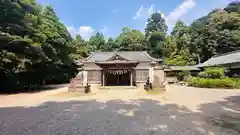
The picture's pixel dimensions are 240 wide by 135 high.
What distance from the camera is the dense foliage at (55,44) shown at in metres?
13.1

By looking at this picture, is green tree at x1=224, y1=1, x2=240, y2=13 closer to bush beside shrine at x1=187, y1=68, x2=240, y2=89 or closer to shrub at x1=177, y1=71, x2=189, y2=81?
shrub at x1=177, y1=71, x2=189, y2=81

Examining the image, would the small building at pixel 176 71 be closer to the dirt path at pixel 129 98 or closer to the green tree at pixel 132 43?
the dirt path at pixel 129 98

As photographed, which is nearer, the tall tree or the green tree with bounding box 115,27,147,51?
the green tree with bounding box 115,27,147,51

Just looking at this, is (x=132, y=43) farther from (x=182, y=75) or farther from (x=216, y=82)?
(x=216, y=82)

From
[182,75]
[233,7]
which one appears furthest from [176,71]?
[233,7]

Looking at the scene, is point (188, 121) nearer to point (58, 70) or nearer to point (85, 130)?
point (85, 130)

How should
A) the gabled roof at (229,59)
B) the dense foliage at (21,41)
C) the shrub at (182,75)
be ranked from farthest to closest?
the shrub at (182,75), the gabled roof at (229,59), the dense foliage at (21,41)

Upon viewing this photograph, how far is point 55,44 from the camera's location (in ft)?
57.5

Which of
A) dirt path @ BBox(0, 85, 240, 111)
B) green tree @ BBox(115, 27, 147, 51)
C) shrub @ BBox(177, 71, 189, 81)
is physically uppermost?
green tree @ BBox(115, 27, 147, 51)

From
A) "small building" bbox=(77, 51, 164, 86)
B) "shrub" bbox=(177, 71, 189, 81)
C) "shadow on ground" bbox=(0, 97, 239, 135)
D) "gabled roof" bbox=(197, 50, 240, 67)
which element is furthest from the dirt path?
"shrub" bbox=(177, 71, 189, 81)

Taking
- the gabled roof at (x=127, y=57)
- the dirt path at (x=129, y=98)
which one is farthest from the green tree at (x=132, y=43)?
the dirt path at (x=129, y=98)

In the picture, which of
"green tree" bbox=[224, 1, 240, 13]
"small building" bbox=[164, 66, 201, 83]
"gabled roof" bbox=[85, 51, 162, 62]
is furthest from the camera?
"green tree" bbox=[224, 1, 240, 13]

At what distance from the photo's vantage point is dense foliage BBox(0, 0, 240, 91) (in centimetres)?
1312

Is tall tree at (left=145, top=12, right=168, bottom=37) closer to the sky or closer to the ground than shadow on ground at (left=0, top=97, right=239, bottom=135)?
closer to the sky
